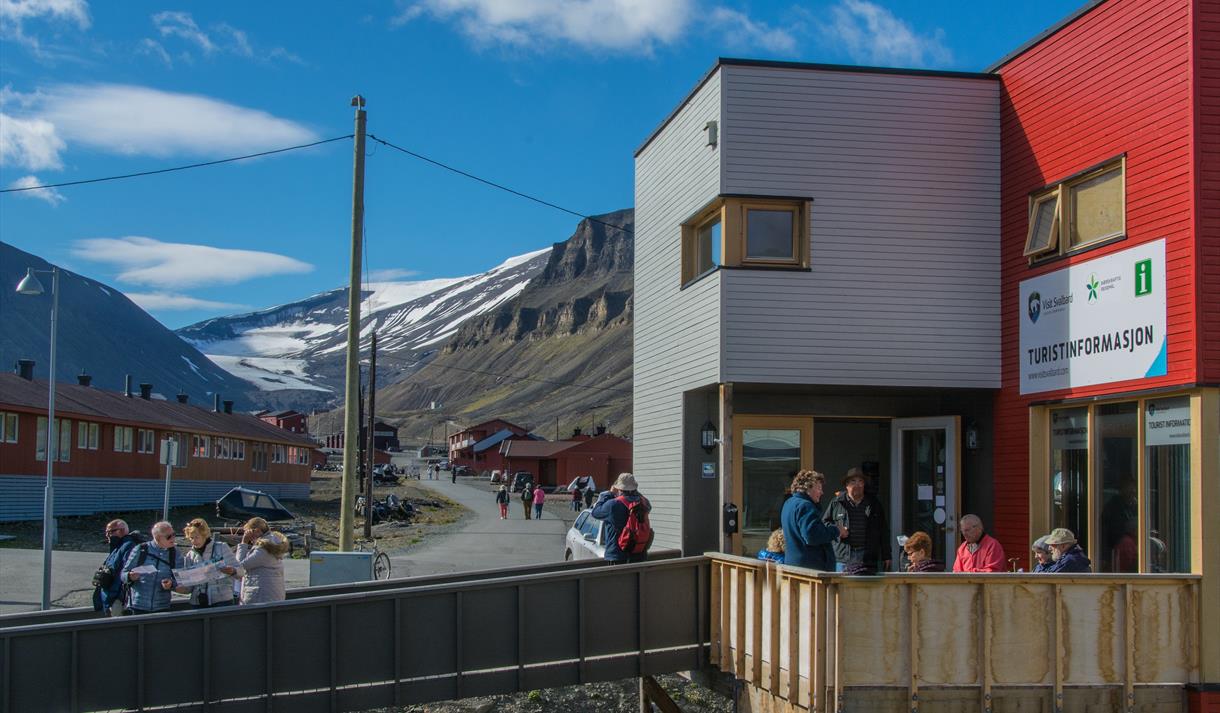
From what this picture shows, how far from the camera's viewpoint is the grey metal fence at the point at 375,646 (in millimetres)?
10625

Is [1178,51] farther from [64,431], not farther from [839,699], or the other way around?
[64,431]

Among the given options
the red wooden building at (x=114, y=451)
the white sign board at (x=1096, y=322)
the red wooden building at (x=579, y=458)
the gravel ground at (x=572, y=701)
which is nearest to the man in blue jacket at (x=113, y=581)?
the gravel ground at (x=572, y=701)

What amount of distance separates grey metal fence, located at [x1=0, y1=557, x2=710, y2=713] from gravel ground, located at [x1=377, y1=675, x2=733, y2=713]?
9.17ft

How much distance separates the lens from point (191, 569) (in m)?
10.9

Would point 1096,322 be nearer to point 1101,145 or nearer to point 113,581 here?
point 1101,145

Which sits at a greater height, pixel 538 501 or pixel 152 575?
pixel 152 575

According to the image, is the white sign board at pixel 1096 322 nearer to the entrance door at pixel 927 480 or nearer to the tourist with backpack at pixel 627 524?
the entrance door at pixel 927 480

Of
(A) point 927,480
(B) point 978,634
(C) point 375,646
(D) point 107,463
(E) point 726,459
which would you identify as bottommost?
(C) point 375,646

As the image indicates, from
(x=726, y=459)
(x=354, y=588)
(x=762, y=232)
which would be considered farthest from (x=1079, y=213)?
(x=354, y=588)

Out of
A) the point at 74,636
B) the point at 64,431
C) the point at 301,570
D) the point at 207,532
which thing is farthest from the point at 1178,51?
the point at 64,431

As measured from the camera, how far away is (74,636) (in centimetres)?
1057

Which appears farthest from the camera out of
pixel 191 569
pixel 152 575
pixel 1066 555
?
pixel 152 575

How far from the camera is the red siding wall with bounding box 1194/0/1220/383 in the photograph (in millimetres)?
10930

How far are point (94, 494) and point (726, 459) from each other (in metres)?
37.7
